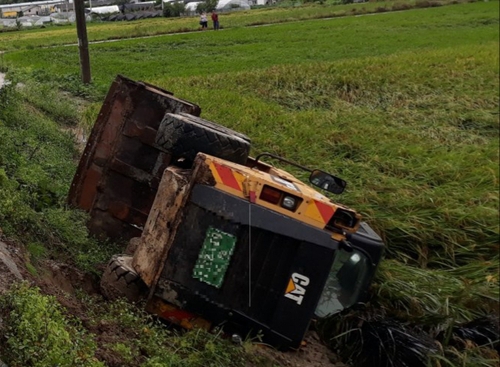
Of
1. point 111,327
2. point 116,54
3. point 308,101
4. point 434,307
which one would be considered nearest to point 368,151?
point 434,307

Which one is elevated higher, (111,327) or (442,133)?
(442,133)

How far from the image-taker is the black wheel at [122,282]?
414cm

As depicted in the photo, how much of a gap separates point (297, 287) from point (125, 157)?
253 cm

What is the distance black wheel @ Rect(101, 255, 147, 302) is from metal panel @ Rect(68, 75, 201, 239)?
1413mm

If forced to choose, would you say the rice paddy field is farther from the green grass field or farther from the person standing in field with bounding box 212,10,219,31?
the person standing in field with bounding box 212,10,219,31

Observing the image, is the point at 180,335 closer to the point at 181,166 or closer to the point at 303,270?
the point at 303,270

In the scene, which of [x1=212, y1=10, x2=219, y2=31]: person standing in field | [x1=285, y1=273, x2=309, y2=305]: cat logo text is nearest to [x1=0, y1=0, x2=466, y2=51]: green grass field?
[x1=212, y1=10, x2=219, y2=31]: person standing in field

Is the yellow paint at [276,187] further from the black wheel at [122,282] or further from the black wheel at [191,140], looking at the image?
the black wheel at [122,282]

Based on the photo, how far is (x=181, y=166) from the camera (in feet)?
14.2

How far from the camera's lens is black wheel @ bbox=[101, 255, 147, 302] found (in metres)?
4.14

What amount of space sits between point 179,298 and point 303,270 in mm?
805

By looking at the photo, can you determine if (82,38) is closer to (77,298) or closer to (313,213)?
(77,298)

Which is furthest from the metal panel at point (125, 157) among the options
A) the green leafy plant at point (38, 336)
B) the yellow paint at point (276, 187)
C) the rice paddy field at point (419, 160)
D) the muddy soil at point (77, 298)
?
the green leafy plant at point (38, 336)

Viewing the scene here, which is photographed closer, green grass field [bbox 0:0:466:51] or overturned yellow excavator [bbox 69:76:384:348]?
overturned yellow excavator [bbox 69:76:384:348]
